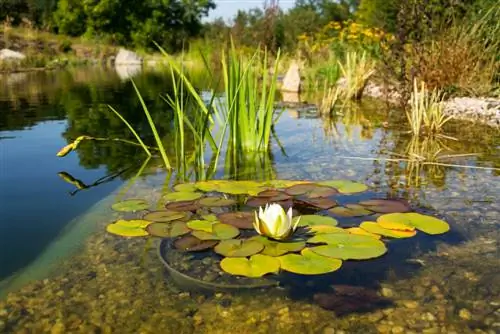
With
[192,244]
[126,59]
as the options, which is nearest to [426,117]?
[192,244]

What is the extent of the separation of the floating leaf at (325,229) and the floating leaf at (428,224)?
1.00 feet

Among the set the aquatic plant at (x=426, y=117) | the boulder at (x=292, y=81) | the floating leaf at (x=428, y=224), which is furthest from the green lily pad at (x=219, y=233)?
the boulder at (x=292, y=81)

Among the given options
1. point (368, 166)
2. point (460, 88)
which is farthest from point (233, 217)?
point (460, 88)

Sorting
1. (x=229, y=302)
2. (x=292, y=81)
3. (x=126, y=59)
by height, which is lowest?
(x=229, y=302)

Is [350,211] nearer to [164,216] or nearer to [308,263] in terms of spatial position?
[308,263]

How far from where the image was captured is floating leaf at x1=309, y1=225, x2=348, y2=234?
1.81 metres

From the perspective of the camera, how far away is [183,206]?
2127 mm

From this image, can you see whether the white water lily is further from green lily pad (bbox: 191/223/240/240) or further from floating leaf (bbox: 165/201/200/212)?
floating leaf (bbox: 165/201/200/212)

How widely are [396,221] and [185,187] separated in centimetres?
105

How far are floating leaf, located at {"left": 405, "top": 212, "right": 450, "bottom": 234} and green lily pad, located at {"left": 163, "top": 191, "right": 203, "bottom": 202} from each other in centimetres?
95

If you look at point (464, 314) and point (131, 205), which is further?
point (131, 205)

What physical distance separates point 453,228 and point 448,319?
683 millimetres

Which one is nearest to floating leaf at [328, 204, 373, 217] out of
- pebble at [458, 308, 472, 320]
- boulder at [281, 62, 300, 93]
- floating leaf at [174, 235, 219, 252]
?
floating leaf at [174, 235, 219, 252]

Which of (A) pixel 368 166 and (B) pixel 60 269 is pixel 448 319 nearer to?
(B) pixel 60 269
